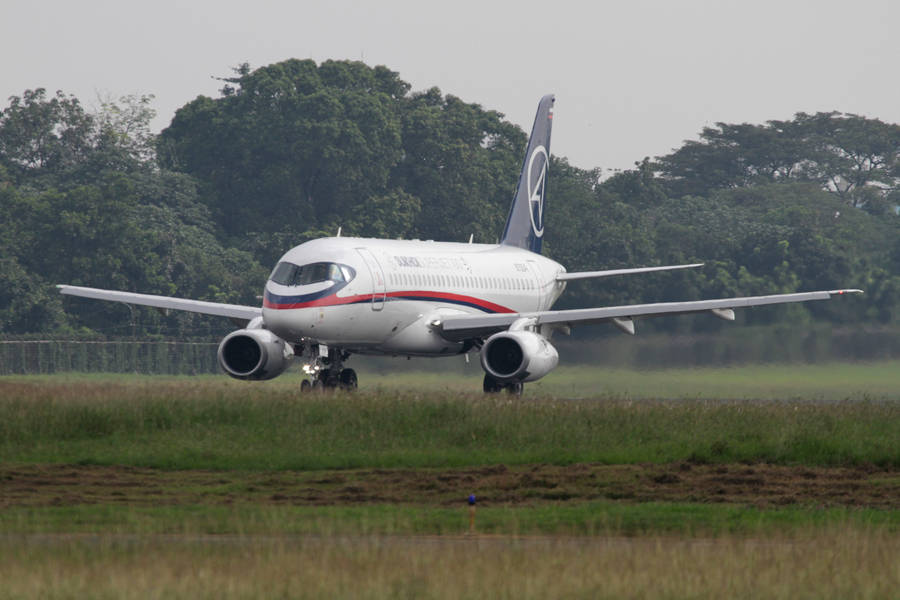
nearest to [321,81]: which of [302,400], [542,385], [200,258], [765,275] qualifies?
[200,258]

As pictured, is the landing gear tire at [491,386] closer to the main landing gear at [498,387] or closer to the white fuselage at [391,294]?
the main landing gear at [498,387]

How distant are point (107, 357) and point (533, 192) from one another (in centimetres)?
1749

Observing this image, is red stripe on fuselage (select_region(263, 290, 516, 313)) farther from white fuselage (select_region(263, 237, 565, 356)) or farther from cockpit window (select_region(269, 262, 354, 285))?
cockpit window (select_region(269, 262, 354, 285))

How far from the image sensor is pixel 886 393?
1702 inches

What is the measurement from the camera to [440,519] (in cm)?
1731

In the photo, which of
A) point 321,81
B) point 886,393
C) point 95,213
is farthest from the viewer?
point 321,81

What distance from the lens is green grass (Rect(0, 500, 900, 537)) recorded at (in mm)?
16375

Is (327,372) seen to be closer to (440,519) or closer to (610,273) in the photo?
(610,273)

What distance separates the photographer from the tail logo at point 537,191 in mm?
48844

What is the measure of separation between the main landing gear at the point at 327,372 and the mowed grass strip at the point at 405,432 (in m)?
5.26

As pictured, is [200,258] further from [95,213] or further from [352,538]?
[352,538]

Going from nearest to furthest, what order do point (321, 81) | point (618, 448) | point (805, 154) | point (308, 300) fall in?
1. point (618, 448)
2. point (308, 300)
3. point (321, 81)
4. point (805, 154)

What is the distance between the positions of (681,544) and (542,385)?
30.3 m

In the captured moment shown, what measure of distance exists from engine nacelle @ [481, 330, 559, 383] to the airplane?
0.02 m
